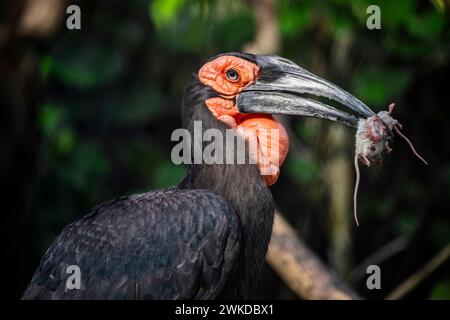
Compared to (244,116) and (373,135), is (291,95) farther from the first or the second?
(373,135)

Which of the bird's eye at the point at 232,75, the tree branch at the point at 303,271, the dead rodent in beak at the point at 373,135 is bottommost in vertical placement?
the tree branch at the point at 303,271

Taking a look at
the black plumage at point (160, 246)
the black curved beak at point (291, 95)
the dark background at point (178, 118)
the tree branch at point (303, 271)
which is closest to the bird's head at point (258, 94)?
the black curved beak at point (291, 95)

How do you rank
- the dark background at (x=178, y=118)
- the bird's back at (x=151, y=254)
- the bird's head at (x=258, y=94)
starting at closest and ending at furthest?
the bird's back at (x=151, y=254)
the bird's head at (x=258, y=94)
the dark background at (x=178, y=118)

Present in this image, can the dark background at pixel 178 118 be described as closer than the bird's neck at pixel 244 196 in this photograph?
No

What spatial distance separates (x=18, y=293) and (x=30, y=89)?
145cm

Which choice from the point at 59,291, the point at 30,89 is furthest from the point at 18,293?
the point at 59,291

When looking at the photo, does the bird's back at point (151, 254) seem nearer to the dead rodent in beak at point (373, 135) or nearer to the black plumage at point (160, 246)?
the black plumage at point (160, 246)

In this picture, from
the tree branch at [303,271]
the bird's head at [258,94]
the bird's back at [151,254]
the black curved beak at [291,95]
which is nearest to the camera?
the bird's back at [151,254]

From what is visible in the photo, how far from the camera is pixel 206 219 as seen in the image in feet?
13.0

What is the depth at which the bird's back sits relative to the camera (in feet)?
12.8

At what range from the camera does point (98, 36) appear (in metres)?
9.28

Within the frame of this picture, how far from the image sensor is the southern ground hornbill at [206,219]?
12.8 ft

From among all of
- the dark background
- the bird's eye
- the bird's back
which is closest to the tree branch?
the dark background

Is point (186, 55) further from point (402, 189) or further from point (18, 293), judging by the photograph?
point (18, 293)
